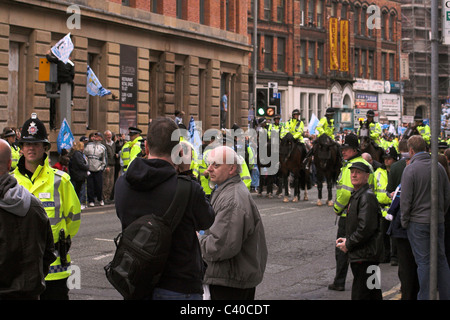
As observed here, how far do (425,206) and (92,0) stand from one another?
2347 cm

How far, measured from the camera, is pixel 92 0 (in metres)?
29.6

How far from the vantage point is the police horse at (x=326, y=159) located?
21.8m

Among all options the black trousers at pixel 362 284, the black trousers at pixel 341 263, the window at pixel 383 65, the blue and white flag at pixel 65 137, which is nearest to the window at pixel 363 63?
the window at pixel 383 65

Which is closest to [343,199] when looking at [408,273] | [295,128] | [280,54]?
[408,273]

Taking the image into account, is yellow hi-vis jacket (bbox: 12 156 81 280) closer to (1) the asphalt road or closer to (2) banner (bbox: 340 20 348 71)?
(1) the asphalt road

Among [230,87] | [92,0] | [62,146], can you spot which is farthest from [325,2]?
[62,146]

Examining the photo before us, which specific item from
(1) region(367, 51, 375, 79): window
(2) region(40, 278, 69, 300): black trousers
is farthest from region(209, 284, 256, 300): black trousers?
(1) region(367, 51, 375, 79): window

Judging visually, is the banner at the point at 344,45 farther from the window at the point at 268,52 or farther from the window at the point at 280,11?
the window at the point at 268,52

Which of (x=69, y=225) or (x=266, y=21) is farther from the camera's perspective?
(x=266, y=21)

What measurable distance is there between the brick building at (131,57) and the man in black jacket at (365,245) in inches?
747

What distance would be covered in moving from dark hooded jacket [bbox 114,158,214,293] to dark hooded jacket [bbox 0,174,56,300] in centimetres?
85

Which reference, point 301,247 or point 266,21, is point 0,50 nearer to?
point 301,247

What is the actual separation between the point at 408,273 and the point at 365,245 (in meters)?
1.03

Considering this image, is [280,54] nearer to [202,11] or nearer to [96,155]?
[202,11]
